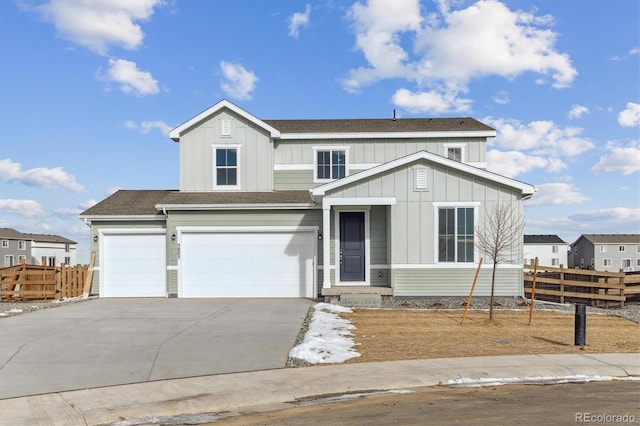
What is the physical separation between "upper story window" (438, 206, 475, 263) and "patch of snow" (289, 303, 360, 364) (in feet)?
16.8

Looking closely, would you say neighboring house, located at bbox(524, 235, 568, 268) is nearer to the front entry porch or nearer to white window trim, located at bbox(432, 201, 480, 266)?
white window trim, located at bbox(432, 201, 480, 266)

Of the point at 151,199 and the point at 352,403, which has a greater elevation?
the point at 151,199

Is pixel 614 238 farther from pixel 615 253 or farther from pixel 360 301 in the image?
pixel 360 301

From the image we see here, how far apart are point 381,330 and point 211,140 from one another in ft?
39.2

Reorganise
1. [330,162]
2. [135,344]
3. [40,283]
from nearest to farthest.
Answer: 1. [135,344]
2. [40,283]
3. [330,162]

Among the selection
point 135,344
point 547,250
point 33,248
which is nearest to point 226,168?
point 135,344

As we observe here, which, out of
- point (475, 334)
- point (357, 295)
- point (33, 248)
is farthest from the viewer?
point (33, 248)

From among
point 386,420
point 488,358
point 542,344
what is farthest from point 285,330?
point 386,420

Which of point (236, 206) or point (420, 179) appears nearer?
point (420, 179)

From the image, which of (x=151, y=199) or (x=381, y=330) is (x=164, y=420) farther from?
(x=151, y=199)

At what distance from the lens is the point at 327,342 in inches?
418

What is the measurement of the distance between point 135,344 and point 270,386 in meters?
4.04

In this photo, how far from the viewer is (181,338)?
36.9 ft

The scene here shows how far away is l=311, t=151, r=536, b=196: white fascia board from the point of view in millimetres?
17328
